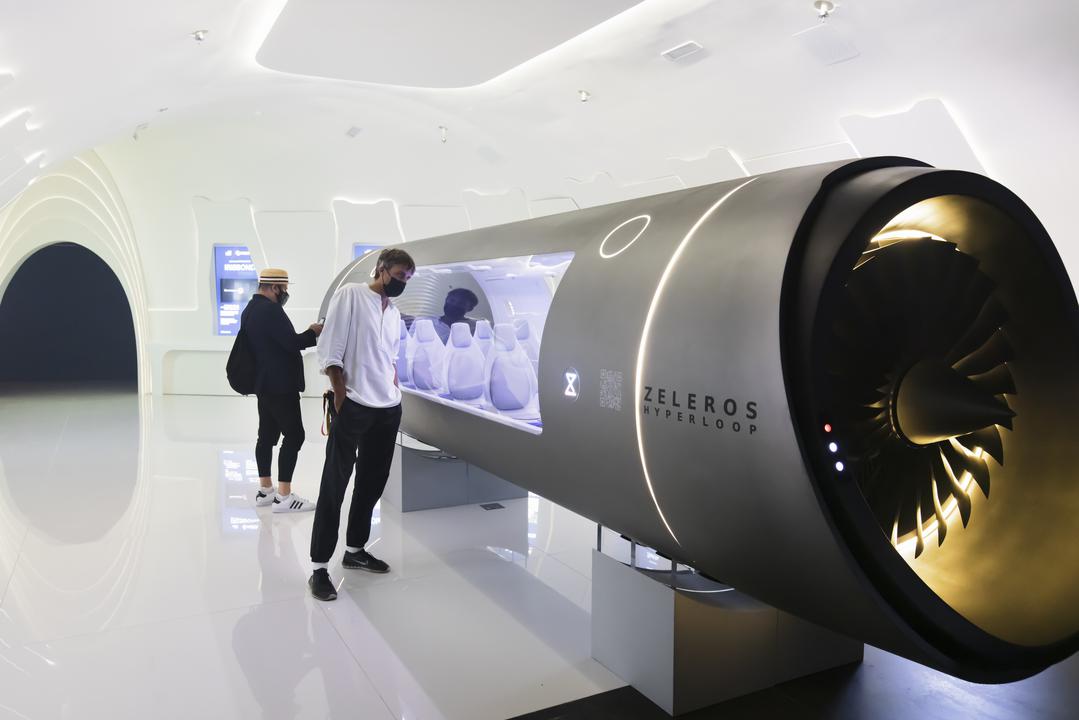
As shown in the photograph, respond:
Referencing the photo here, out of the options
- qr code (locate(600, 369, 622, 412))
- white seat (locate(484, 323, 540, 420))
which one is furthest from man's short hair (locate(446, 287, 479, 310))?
qr code (locate(600, 369, 622, 412))

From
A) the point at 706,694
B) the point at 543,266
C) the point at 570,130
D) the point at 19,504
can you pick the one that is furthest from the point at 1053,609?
the point at 570,130

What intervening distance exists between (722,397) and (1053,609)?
100cm

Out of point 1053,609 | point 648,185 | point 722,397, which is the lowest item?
point 1053,609

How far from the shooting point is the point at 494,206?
11.6 m

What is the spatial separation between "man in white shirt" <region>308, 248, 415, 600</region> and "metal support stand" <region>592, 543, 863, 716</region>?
1.34 metres

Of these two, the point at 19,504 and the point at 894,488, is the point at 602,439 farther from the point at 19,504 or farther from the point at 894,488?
the point at 19,504

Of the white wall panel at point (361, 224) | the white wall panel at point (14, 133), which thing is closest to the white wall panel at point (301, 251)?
the white wall panel at point (361, 224)

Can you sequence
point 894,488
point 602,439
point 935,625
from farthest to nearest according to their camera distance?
point 602,439 < point 894,488 < point 935,625

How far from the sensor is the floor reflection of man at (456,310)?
4.24 m

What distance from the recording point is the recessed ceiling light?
6.33m

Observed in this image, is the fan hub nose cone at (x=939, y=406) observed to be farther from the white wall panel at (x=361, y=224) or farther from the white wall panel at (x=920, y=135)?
the white wall panel at (x=361, y=224)

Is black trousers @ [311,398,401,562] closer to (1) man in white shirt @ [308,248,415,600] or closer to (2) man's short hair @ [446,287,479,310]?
(1) man in white shirt @ [308,248,415,600]

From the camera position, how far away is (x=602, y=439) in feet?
7.98

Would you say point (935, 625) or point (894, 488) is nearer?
point (935, 625)
